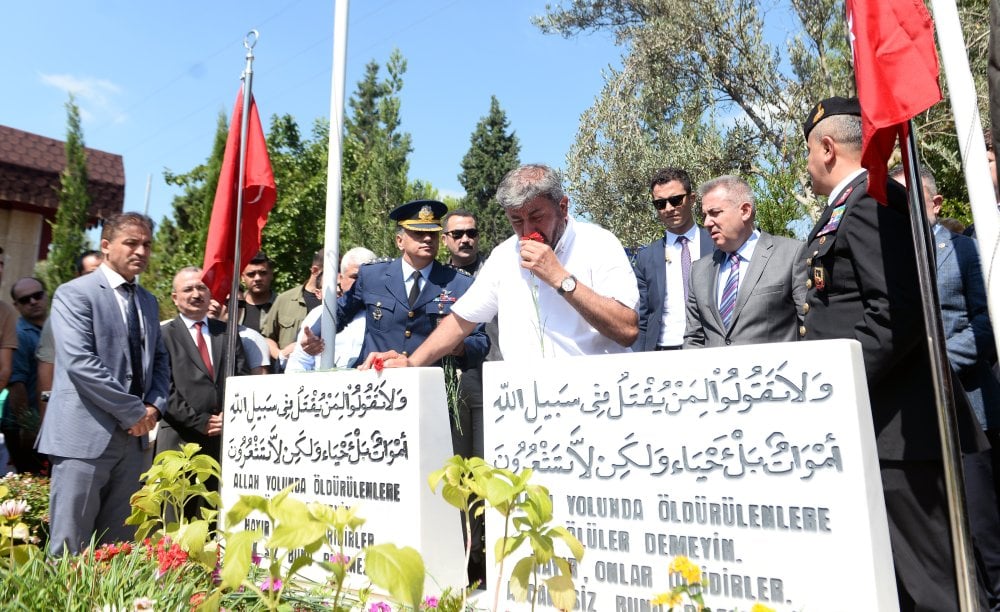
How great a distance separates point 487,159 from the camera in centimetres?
4578

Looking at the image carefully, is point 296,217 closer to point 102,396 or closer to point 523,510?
point 102,396

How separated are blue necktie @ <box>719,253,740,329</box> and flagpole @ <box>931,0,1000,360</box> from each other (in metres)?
1.17

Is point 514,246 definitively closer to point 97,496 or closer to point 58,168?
point 97,496

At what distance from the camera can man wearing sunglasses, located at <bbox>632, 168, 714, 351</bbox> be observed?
4336mm

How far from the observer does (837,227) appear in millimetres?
2443

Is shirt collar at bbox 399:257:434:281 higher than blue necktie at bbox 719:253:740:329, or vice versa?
shirt collar at bbox 399:257:434:281

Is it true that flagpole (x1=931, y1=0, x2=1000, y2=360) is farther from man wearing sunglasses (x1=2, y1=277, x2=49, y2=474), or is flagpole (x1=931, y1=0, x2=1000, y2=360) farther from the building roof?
the building roof

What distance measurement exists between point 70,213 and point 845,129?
13.8m

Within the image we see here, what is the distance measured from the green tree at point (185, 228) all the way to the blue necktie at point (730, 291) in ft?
43.3

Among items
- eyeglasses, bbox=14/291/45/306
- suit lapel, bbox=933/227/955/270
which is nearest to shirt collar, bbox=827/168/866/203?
suit lapel, bbox=933/227/955/270

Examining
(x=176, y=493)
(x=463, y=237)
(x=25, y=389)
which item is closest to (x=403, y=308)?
(x=463, y=237)

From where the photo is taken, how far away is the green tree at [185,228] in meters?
17.9

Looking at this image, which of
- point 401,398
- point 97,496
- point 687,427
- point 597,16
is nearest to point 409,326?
point 401,398

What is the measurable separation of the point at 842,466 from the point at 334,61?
13.3 feet
